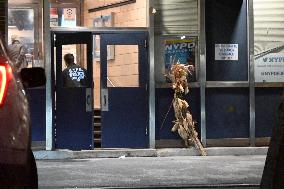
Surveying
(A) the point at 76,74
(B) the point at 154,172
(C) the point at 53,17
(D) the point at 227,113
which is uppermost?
(C) the point at 53,17

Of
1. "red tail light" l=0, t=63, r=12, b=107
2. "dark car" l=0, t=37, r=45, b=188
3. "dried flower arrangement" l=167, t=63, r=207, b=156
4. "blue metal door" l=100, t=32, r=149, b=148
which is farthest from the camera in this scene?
"blue metal door" l=100, t=32, r=149, b=148

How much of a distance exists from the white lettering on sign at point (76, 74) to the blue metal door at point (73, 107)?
0.52ft

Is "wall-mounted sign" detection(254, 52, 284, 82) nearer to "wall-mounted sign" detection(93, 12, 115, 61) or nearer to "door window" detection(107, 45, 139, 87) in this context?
"door window" detection(107, 45, 139, 87)

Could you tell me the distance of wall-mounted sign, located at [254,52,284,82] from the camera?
1209cm

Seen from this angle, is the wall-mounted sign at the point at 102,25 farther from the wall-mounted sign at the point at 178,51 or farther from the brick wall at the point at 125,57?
the wall-mounted sign at the point at 178,51

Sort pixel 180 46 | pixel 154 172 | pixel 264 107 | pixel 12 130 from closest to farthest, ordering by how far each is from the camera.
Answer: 1. pixel 12 130
2. pixel 154 172
3. pixel 180 46
4. pixel 264 107

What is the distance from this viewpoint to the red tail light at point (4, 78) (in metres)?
3.55

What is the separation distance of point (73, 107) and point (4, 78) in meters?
7.94

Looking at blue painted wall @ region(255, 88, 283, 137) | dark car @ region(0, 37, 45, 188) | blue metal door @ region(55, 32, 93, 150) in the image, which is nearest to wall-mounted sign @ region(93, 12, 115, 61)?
blue metal door @ region(55, 32, 93, 150)

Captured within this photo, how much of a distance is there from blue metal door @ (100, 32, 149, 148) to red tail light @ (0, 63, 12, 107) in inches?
313

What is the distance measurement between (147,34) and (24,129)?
8144 mm

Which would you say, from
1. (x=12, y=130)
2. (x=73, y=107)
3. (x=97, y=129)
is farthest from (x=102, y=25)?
(x=12, y=130)

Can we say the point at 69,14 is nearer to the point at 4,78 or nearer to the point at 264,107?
the point at 264,107

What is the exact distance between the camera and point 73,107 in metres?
11.5
